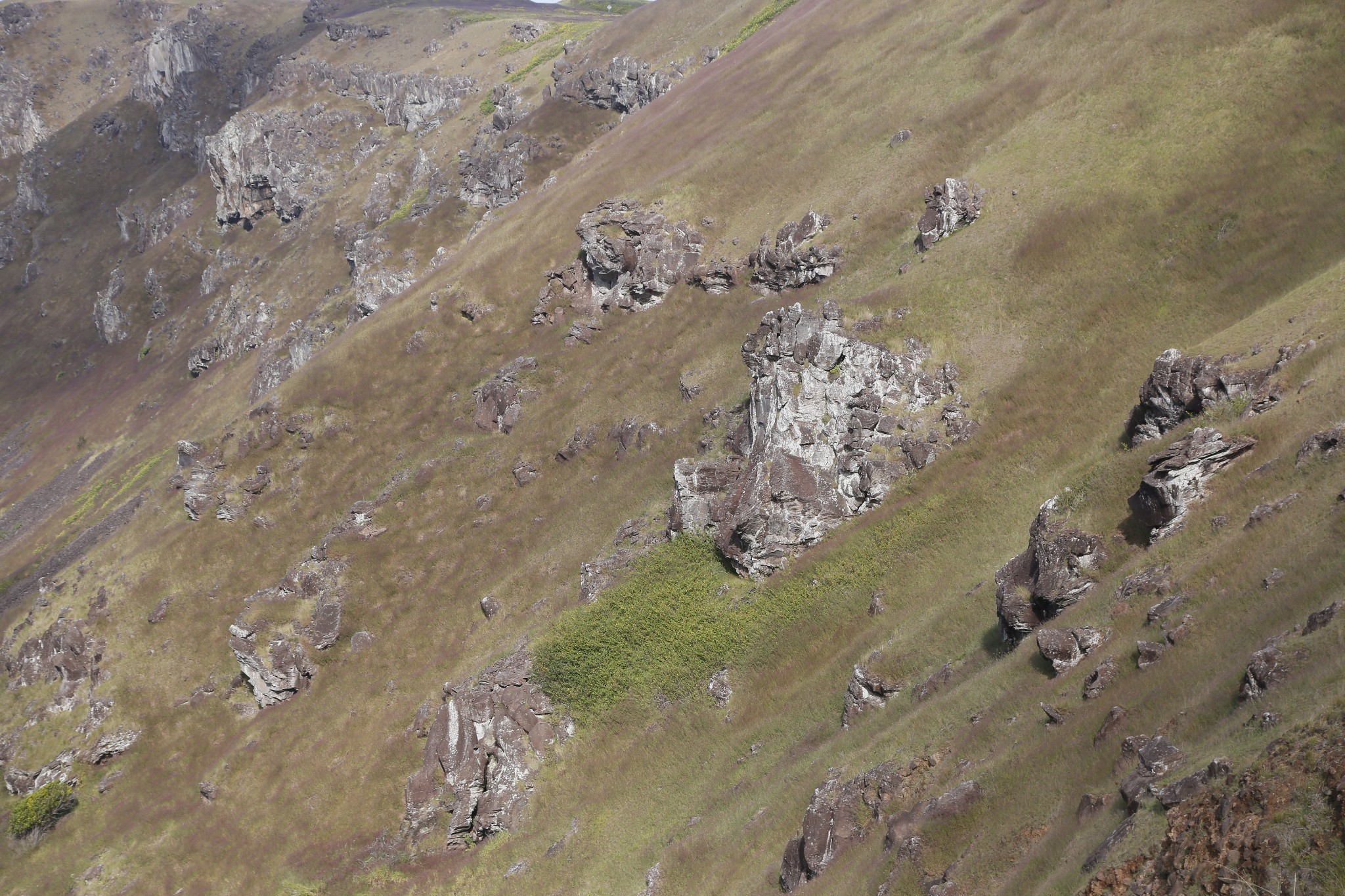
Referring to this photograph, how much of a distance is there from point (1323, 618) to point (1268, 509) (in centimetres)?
718

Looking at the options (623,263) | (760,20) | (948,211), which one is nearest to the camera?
(948,211)

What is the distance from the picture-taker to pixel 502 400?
72.6 meters

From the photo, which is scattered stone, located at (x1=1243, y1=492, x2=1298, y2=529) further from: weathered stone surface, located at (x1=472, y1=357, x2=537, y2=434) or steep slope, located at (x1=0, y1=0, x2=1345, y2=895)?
weathered stone surface, located at (x1=472, y1=357, x2=537, y2=434)

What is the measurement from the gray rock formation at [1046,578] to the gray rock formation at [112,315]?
205 meters

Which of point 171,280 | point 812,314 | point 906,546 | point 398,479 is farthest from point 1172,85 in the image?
point 171,280

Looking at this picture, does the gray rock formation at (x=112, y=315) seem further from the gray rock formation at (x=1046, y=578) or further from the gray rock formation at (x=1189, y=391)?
the gray rock formation at (x=1189, y=391)

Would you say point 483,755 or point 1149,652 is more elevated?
point 1149,652

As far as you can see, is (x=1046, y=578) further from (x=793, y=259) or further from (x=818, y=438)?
(x=793, y=259)

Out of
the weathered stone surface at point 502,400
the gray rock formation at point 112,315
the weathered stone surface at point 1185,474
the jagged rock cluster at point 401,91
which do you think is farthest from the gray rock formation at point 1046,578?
the gray rock formation at point 112,315

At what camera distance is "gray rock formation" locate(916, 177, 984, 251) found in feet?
185

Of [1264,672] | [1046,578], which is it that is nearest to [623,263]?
[1046,578]

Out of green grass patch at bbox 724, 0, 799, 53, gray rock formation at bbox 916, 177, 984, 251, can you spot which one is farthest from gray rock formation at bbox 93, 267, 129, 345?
gray rock formation at bbox 916, 177, 984, 251

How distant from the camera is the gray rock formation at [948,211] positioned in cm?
5628

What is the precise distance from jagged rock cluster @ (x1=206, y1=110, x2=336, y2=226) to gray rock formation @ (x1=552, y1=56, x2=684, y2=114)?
66911 millimetres
